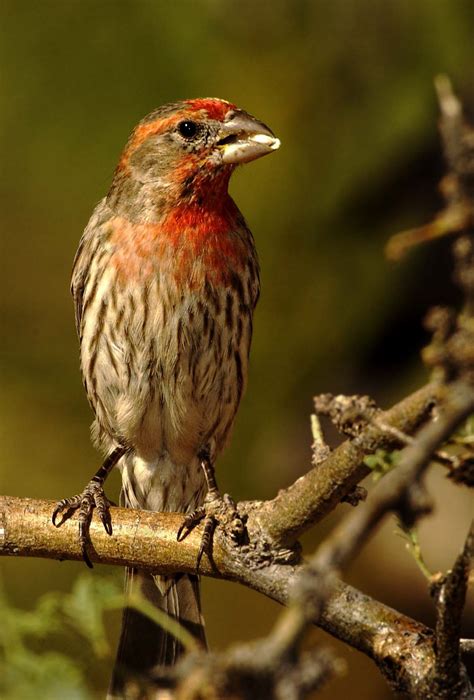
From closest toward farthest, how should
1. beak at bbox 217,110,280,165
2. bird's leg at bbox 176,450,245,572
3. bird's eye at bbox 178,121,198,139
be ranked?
bird's leg at bbox 176,450,245,572 → beak at bbox 217,110,280,165 → bird's eye at bbox 178,121,198,139

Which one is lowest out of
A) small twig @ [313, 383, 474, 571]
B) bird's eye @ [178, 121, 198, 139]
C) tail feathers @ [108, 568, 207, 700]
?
small twig @ [313, 383, 474, 571]

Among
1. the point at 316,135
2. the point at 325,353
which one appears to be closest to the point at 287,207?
the point at 316,135

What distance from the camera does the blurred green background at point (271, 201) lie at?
4.80m

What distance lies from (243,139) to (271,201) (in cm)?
138

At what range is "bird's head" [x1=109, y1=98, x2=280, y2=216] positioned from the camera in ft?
12.3

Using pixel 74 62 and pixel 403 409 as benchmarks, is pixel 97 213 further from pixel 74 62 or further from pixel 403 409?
pixel 403 409

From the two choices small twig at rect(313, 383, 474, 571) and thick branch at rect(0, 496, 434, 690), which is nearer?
small twig at rect(313, 383, 474, 571)

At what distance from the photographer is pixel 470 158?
3.80ft

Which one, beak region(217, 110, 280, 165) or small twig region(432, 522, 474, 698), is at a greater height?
beak region(217, 110, 280, 165)

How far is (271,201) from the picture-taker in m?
5.11

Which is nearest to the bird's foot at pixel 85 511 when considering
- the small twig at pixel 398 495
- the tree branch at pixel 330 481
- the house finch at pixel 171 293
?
the house finch at pixel 171 293

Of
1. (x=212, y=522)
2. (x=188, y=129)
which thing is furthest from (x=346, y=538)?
(x=188, y=129)

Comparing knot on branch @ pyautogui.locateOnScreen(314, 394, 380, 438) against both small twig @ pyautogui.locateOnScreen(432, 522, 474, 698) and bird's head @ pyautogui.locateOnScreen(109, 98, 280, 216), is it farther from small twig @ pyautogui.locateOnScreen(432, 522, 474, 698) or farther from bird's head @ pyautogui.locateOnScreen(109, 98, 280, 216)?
bird's head @ pyautogui.locateOnScreen(109, 98, 280, 216)

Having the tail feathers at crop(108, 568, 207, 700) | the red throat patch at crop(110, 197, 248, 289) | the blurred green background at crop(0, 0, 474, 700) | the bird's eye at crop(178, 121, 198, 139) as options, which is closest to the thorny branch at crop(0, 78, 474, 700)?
the tail feathers at crop(108, 568, 207, 700)
